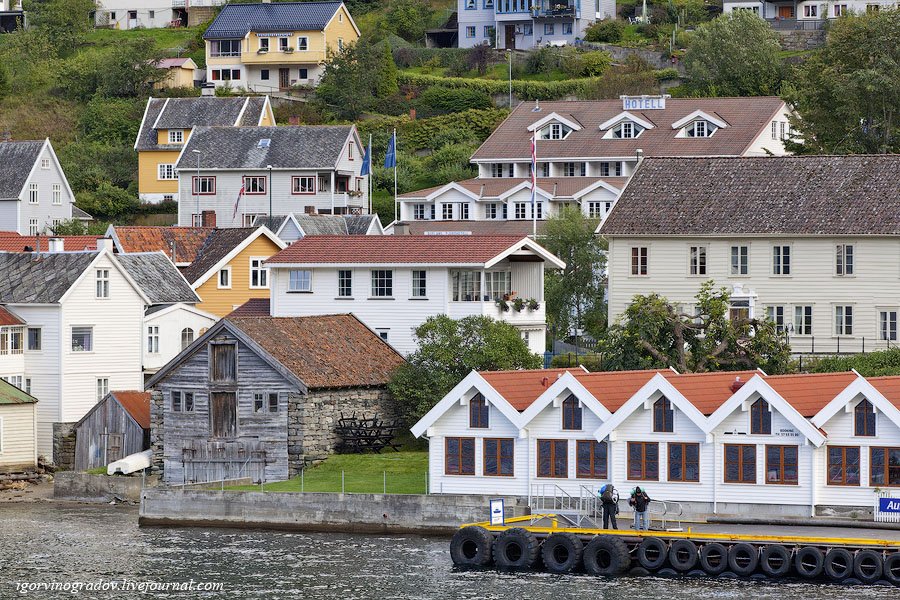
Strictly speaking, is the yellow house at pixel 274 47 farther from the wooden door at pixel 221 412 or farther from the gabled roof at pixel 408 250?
the wooden door at pixel 221 412

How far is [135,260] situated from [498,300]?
17586 millimetres

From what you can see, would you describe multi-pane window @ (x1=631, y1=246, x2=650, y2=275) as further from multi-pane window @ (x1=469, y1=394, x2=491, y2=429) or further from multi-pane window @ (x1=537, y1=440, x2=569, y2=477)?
multi-pane window @ (x1=537, y1=440, x2=569, y2=477)

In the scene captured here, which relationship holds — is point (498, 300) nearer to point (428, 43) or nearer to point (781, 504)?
point (781, 504)

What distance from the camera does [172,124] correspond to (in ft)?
412

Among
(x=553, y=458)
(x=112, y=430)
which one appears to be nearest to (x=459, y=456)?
(x=553, y=458)

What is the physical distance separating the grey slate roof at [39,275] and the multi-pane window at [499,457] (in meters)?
21.8

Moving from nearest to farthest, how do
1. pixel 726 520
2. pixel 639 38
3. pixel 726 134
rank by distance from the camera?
pixel 726 520
pixel 726 134
pixel 639 38

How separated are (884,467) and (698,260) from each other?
78.4 feet

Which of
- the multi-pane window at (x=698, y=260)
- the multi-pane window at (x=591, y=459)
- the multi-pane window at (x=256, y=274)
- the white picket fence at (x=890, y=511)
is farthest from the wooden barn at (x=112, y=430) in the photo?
the white picket fence at (x=890, y=511)

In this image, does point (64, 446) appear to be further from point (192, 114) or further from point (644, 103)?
point (192, 114)

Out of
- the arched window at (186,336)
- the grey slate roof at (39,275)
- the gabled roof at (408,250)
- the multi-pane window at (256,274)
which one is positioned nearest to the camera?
the gabled roof at (408,250)

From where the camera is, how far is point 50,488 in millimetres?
68312

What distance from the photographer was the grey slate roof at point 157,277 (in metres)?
79.1

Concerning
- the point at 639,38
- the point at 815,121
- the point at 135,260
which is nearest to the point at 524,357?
the point at 135,260
